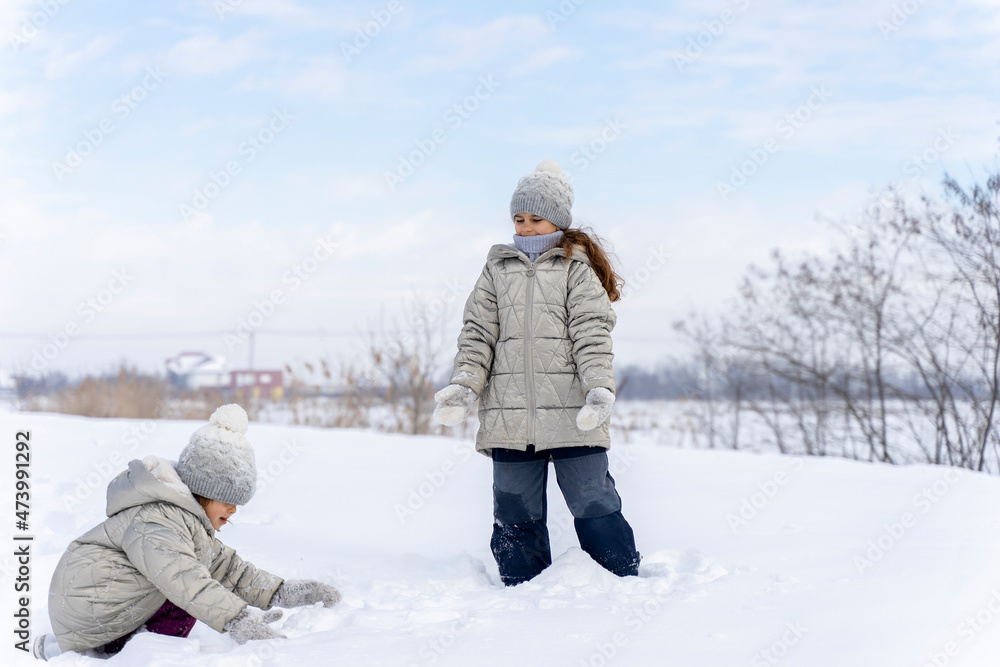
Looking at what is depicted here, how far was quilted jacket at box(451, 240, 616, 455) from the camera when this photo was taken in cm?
266

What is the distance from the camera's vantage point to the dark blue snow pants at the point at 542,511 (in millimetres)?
2662

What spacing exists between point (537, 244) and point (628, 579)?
4.06 feet

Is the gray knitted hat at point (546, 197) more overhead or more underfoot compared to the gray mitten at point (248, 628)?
more overhead

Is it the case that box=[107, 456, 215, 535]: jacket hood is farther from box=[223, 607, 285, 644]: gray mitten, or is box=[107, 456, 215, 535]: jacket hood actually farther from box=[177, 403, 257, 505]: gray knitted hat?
box=[223, 607, 285, 644]: gray mitten

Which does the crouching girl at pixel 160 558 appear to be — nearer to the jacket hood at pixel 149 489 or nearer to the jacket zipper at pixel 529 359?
the jacket hood at pixel 149 489

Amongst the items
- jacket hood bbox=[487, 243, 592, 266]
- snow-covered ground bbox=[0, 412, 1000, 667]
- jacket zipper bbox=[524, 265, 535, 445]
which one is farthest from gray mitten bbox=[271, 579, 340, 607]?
jacket hood bbox=[487, 243, 592, 266]

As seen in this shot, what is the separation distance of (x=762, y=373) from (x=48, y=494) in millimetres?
6298

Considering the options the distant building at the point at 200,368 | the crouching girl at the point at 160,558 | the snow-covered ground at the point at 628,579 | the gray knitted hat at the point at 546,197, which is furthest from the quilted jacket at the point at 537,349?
the distant building at the point at 200,368

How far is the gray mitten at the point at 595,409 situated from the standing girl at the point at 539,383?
11 millimetres

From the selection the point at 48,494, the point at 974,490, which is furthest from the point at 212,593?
the point at 974,490

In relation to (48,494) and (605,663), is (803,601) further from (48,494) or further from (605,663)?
(48,494)

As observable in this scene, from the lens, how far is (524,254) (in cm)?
283

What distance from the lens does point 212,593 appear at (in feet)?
6.63

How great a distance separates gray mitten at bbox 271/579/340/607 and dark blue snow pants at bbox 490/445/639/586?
0.66 metres
